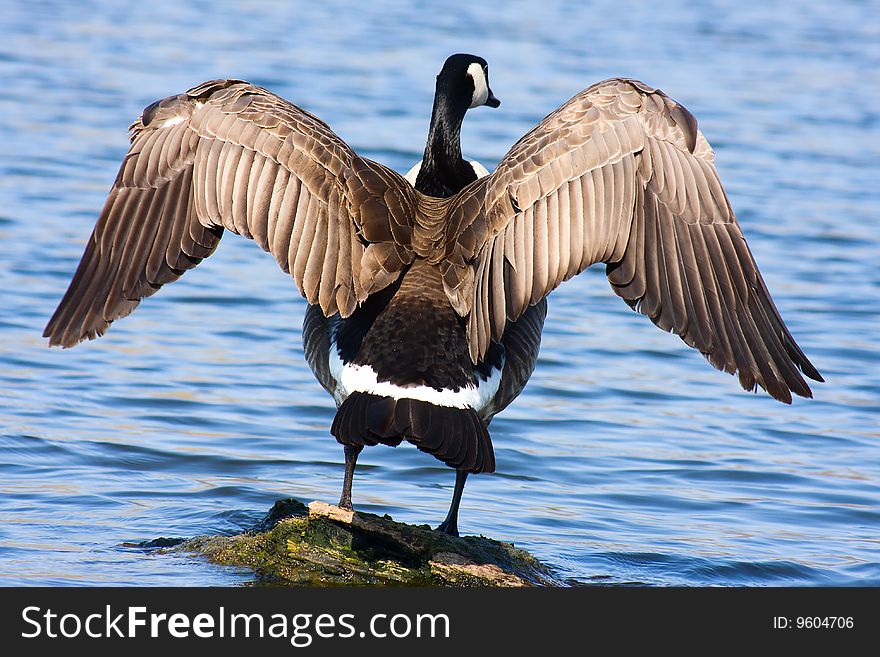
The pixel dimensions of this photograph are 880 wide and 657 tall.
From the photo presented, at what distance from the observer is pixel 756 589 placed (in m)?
6.71

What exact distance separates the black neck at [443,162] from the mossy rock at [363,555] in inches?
81.0

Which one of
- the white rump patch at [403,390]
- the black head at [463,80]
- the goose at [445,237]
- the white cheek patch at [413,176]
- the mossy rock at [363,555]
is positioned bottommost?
the mossy rock at [363,555]

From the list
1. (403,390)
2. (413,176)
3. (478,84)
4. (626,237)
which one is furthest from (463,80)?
(403,390)

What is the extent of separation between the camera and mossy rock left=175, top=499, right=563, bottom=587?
6.11m

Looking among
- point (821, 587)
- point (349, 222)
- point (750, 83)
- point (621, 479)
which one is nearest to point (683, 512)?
point (621, 479)

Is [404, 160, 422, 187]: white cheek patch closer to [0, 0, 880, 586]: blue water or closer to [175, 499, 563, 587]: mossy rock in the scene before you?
[0, 0, 880, 586]: blue water

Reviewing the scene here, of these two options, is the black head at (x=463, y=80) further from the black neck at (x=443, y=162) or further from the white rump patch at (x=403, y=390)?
the white rump patch at (x=403, y=390)

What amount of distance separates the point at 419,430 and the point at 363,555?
1.09 metres

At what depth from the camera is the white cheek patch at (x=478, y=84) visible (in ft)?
26.4

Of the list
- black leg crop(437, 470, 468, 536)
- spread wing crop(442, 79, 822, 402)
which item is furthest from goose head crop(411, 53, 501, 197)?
black leg crop(437, 470, 468, 536)

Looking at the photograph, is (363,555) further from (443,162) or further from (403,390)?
(443,162)

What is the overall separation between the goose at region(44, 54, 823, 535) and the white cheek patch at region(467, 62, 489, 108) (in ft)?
5.76

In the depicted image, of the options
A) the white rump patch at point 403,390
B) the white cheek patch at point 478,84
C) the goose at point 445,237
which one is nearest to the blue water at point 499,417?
the white rump patch at point 403,390

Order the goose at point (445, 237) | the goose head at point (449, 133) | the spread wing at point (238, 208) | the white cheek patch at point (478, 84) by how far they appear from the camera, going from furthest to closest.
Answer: the white cheek patch at point (478, 84) → the goose head at point (449, 133) → the spread wing at point (238, 208) → the goose at point (445, 237)
